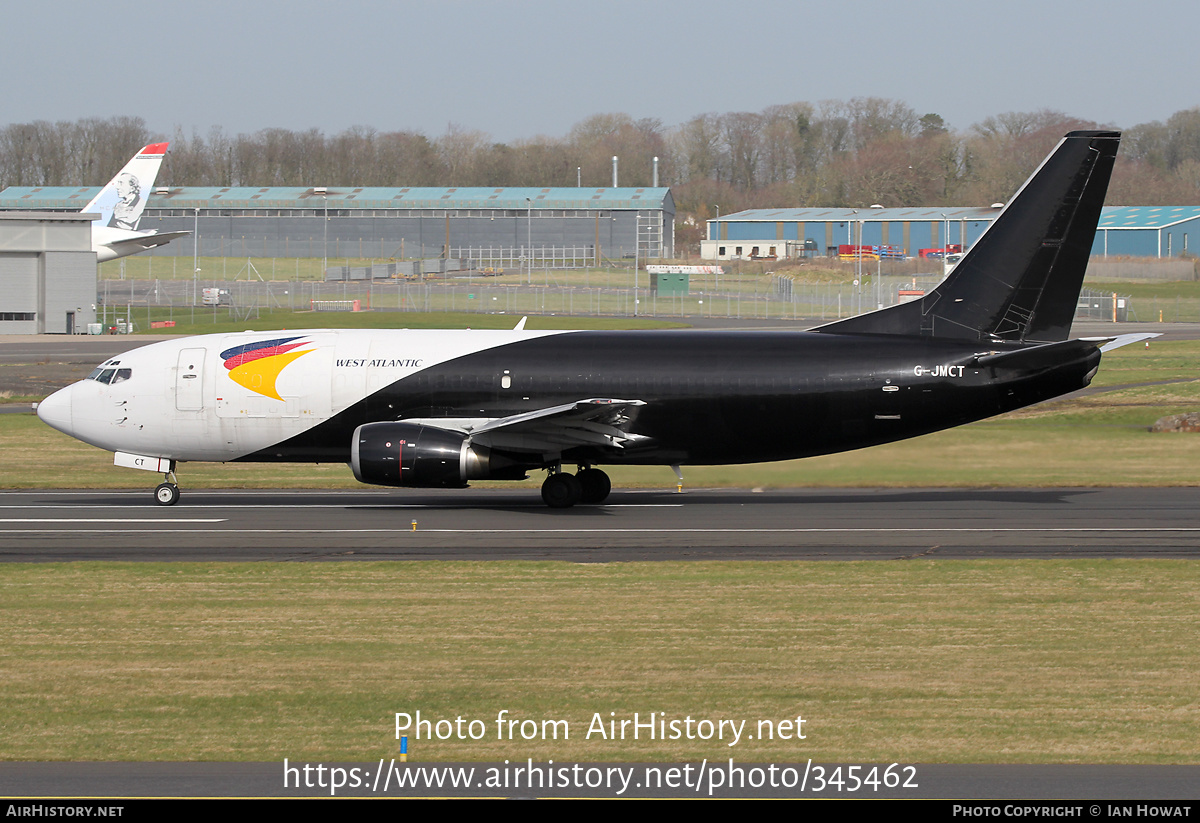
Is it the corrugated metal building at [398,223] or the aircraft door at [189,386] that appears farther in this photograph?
the corrugated metal building at [398,223]

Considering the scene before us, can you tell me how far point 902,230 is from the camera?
512 feet

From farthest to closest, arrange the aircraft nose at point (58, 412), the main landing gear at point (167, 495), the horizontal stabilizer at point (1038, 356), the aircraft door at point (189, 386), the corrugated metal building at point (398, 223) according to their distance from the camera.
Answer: the corrugated metal building at point (398, 223), the main landing gear at point (167, 495), the aircraft nose at point (58, 412), the aircraft door at point (189, 386), the horizontal stabilizer at point (1038, 356)

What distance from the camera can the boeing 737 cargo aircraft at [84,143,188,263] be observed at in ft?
334

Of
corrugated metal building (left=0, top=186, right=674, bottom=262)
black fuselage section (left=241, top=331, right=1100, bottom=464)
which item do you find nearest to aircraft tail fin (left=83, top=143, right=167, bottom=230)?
corrugated metal building (left=0, top=186, right=674, bottom=262)

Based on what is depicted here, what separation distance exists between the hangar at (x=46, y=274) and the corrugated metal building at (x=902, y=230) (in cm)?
8631

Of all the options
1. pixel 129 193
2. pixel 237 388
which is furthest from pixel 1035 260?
pixel 129 193

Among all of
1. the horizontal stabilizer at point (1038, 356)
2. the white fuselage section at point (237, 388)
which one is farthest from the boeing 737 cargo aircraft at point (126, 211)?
the horizontal stabilizer at point (1038, 356)

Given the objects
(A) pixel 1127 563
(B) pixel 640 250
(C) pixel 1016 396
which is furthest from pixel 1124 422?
(B) pixel 640 250

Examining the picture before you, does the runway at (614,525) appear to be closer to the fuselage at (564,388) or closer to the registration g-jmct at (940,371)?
the fuselage at (564,388)

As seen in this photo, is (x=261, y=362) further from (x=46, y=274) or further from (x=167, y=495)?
(x=46, y=274)

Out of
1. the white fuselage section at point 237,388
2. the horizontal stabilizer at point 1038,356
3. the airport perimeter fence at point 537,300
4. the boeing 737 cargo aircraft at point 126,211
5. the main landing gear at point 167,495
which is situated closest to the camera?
the horizontal stabilizer at point 1038,356

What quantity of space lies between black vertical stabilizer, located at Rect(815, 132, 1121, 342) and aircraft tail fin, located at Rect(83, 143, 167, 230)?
9005 centimetres

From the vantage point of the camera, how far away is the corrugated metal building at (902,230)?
5782 inches

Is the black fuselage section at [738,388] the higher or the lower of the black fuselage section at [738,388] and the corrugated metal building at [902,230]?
the lower
